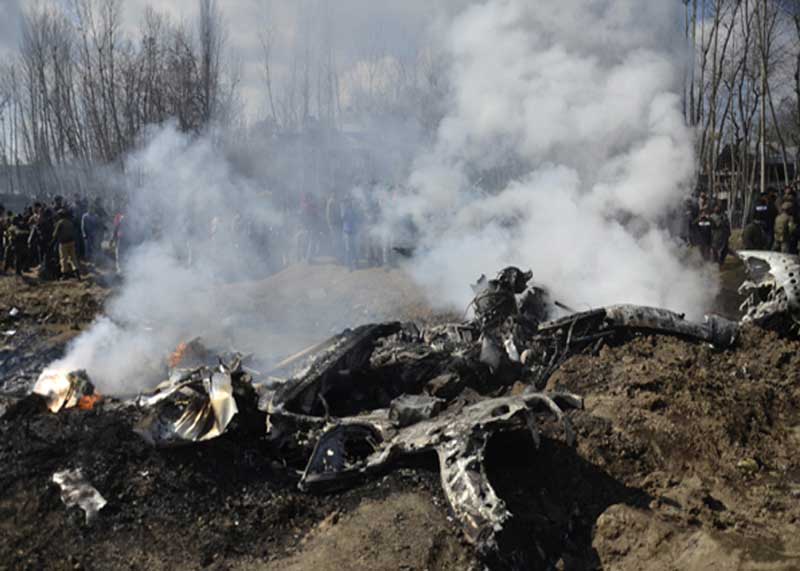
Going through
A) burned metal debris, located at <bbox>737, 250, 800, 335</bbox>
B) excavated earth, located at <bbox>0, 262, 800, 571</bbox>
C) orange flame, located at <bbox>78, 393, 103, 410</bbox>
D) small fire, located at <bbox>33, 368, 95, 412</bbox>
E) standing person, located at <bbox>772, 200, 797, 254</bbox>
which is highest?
standing person, located at <bbox>772, 200, 797, 254</bbox>

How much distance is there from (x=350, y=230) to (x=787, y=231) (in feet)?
29.7

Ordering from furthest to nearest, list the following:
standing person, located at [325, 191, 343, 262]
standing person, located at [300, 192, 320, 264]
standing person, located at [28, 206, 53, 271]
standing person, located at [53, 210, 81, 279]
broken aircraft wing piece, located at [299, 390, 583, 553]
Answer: standing person, located at [300, 192, 320, 264]
standing person, located at [28, 206, 53, 271]
standing person, located at [325, 191, 343, 262]
standing person, located at [53, 210, 81, 279]
broken aircraft wing piece, located at [299, 390, 583, 553]

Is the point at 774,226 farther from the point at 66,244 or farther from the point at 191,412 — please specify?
the point at 66,244

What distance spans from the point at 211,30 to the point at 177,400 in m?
23.5

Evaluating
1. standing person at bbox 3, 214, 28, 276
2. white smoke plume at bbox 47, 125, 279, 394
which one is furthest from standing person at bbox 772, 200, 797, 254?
standing person at bbox 3, 214, 28, 276

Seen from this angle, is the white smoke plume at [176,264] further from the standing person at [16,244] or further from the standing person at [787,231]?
the standing person at [787,231]

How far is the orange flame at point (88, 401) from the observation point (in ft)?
21.8

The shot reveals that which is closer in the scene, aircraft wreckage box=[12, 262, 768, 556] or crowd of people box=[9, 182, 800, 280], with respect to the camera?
aircraft wreckage box=[12, 262, 768, 556]

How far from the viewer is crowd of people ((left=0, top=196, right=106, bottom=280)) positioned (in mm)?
15539

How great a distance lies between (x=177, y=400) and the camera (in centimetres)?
580

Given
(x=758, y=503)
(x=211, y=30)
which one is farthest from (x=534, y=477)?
(x=211, y=30)

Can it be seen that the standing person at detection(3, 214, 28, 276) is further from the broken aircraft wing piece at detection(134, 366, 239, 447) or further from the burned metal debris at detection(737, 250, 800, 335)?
the burned metal debris at detection(737, 250, 800, 335)

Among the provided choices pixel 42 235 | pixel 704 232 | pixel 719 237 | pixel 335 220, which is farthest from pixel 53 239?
pixel 719 237

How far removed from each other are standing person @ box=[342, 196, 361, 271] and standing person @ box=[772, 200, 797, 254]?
880 cm
